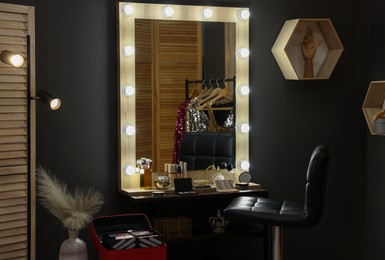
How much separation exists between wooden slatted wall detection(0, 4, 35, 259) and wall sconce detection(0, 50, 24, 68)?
24 centimetres

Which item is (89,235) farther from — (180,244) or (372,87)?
(372,87)

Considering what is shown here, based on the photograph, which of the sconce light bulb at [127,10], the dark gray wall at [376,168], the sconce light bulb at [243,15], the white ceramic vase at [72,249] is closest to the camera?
the white ceramic vase at [72,249]

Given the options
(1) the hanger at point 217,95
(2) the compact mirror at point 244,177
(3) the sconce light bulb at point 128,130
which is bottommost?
(2) the compact mirror at point 244,177

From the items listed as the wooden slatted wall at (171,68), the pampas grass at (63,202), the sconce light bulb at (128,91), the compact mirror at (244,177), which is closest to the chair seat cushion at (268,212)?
the compact mirror at (244,177)

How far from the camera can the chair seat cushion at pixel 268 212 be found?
143 inches

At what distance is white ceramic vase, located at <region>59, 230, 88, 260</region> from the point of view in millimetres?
3836

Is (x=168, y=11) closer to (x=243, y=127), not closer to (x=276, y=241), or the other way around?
(x=243, y=127)

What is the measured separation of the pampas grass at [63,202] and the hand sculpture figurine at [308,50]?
1.69 metres

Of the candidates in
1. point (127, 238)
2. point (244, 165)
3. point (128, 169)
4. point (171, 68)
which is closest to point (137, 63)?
point (171, 68)

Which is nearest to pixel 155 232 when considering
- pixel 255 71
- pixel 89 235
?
pixel 89 235

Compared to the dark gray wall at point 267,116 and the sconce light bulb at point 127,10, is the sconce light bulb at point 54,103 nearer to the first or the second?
the dark gray wall at point 267,116

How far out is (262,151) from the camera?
4.80 metres

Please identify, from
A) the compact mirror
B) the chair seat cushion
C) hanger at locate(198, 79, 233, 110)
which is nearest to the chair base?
the chair seat cushion

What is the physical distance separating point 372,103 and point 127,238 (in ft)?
6.72
